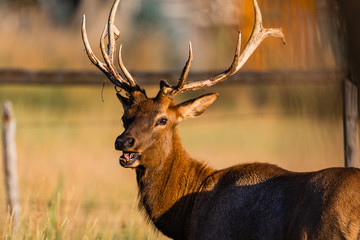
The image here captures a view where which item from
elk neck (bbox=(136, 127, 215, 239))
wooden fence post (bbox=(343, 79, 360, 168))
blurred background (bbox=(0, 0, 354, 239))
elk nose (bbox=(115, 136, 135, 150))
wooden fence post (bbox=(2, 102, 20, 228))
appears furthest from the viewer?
wooden fence post (bbox=(2, 102, 20, 228))

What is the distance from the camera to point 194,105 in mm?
5695

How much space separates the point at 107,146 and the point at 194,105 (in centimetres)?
659

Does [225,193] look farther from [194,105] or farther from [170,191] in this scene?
[194,105]

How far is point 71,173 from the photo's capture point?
32.6 feet

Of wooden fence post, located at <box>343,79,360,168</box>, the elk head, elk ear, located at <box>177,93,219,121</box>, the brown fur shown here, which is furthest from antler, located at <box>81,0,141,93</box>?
wooden fence post, located at <box>343,79,360,168</box>

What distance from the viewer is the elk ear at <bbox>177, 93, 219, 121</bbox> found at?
5641mm

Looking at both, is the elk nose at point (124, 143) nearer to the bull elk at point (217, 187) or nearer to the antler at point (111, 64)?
the bull elk at point (217, 187)

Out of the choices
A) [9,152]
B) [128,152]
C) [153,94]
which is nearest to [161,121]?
[128,152]

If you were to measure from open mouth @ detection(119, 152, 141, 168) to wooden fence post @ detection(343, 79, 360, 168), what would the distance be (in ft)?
7.13

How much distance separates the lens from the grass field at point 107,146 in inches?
203

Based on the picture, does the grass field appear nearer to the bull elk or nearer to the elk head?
the bull elk

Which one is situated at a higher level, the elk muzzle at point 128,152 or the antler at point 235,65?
the antler at point 235,65

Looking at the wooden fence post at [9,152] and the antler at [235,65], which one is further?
the wooden fence post at [9,152]

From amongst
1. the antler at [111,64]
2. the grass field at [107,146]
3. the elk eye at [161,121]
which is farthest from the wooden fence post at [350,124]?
the antler at [111,64]
